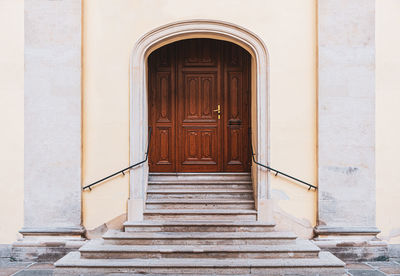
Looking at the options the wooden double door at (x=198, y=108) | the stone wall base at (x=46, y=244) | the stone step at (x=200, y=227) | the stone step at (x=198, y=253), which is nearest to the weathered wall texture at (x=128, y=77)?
the stone wall base at (x=46, y=244)

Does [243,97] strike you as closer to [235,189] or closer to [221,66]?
[221,66]

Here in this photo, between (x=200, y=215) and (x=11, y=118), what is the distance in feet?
11.3

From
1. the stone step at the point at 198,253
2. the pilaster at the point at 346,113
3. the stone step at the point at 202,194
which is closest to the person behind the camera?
the stone step at the point at 198,253

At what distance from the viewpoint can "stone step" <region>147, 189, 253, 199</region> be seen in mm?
6301

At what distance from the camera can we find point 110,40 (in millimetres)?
6047

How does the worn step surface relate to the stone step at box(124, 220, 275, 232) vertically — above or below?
above

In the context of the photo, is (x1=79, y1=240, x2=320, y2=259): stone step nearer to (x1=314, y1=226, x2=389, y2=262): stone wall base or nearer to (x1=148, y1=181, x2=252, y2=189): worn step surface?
(x1=314, y1=226, x2=389, y2=262): stone wall base

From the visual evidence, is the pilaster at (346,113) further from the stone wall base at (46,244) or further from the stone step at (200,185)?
the stone wall base at (46,244)

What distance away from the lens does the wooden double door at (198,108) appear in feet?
23.7

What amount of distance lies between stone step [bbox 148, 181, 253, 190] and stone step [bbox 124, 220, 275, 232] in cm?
88

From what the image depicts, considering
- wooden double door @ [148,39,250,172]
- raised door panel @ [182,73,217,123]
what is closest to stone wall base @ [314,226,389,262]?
wooden double door @ [148,39,250,172]

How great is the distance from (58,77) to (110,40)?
1024 millimetres

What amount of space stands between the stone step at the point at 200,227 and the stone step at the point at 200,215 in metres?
0.20

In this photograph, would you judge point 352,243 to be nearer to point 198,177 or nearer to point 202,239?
point 202,239
